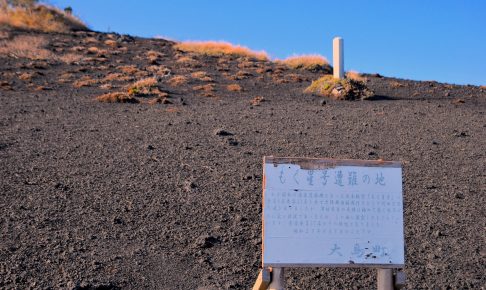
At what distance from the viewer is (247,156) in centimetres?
1141

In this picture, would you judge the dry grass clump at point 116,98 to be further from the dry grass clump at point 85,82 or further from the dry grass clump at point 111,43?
the dry grass clump at point 111,43

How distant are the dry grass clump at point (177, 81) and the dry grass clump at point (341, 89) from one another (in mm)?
4311

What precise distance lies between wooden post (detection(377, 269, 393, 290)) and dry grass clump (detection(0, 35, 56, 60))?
955 inches

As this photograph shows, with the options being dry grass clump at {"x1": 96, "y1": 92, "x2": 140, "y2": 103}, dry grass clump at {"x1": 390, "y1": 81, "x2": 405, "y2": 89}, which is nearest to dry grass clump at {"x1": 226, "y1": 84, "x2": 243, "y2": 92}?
dry grass clump at {"x1": 96, "y1": 92, "x2": 140, "y2": 103}

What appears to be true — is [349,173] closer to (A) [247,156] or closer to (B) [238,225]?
(B) [238,225]

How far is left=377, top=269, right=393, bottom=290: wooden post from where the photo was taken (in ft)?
17.1

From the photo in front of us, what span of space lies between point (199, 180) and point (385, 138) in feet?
17.1

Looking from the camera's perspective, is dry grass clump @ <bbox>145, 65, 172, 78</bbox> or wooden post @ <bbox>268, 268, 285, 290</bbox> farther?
dry grass clump @ <bbox>145, 65, 172, 78</bbox>

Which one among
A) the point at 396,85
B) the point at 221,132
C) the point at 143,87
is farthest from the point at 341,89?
the point at 221,132

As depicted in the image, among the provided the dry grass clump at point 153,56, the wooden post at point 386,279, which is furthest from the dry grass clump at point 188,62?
the wooden post at point 386,279

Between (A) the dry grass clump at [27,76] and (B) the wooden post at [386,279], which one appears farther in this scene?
(A) the dry grass clump at [27,76]

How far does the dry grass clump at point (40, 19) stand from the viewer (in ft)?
120

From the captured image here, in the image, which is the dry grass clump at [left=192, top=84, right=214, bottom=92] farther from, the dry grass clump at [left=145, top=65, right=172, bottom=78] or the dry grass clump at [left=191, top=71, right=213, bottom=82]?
the dry grass clump at [left=145, top=65, right=172, bottom=78]

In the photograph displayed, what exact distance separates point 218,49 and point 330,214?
29.3 m
